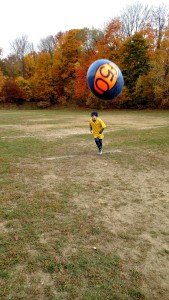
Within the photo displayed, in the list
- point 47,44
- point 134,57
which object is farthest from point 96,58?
point 47,44

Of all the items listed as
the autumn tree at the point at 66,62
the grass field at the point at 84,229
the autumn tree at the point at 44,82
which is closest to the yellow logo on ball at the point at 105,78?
the grass field at the point at 84,229

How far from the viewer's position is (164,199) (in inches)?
219

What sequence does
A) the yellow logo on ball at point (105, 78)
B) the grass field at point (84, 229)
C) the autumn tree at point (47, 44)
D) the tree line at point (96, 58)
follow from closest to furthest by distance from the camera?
1. the grass field at point (84, 229)
2. the yellow logo on ball at point (105, 78)
3. the tree line at point (96, 58)
4. the autumn tree at point (47, 44)

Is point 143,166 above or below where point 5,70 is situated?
below

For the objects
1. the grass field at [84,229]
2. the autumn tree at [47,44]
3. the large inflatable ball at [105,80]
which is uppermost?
the autumn tree at [47,44]

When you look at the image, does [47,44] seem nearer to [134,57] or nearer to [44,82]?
[44,82]

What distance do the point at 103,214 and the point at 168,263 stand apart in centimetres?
164

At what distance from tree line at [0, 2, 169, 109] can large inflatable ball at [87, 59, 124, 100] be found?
984 inches

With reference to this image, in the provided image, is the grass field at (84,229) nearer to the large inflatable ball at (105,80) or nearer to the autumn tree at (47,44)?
the large inflatable ball at (105,80)

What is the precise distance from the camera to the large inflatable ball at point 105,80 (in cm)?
740

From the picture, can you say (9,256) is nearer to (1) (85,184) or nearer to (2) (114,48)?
(1) (85,184)

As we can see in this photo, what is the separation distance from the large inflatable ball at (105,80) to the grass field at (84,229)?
2.36 m

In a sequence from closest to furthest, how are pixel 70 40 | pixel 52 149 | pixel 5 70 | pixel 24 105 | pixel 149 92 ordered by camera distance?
pixel 52 149
pixel 149 92
pixel 70 40
pixel 24 105
pixel 5 70

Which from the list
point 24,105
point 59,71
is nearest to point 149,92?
point 59,71
